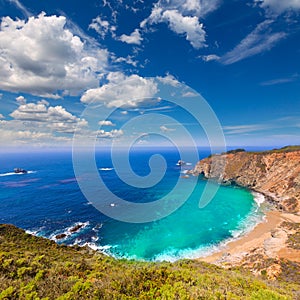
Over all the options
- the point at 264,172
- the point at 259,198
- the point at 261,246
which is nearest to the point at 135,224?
the point at 261,246

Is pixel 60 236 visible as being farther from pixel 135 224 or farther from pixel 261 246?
pixel 261 246

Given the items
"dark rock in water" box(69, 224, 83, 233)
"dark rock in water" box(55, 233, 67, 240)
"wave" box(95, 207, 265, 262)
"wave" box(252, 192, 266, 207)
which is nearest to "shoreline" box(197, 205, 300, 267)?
"wave" box(95, 207, 265, 262)

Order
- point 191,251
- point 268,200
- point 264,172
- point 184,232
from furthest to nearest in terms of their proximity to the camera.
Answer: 1. point 264,172
2. point 268,200
3. point 184,232
4. point 191,251

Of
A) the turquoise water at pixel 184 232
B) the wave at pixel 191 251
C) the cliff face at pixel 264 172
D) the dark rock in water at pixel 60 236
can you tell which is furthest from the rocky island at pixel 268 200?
the dark rock in water at pixel 60 236

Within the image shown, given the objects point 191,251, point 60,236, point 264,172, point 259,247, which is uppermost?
point 264,172

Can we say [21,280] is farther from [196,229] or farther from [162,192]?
[162,192]

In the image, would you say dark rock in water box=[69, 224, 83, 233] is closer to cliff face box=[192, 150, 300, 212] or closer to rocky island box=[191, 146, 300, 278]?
rocky island box=[191, 146, 300, 278]

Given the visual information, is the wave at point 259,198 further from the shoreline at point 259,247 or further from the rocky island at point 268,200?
the shoreline at point 259,247
